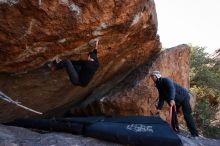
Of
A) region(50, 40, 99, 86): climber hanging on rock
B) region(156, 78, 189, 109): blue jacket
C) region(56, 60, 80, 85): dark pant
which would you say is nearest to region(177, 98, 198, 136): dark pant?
region(156, 78, 189, 109): blue jacket

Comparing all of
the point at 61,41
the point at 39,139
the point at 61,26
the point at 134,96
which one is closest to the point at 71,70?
the point at 61,41

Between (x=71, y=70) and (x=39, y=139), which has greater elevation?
(x=71, y=70)

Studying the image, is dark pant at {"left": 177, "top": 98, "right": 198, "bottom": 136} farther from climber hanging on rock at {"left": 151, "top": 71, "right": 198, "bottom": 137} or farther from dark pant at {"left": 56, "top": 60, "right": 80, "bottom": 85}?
Result: dark pant at {"left": 56, "top": 60, "right": 80, "bottom": 85}

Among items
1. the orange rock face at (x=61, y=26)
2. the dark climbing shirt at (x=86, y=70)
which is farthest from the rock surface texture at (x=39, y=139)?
the orange rock face at (x=61, y=26)

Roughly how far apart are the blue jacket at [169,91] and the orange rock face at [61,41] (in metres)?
1.81

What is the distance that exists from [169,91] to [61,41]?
2.92m

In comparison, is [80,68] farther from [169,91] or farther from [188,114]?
[188,114]

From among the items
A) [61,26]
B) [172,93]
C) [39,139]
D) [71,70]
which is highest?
[61,26]

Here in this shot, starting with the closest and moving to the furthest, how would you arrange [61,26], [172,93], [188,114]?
1. [61,26]
2. [172,93]
3. [188,114]

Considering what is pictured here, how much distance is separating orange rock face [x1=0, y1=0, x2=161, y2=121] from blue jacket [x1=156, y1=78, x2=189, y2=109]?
1809 millimetres

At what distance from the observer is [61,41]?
9.02m

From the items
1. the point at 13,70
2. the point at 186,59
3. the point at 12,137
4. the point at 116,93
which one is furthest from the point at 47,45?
the point at 186,59

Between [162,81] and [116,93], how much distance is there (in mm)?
3165

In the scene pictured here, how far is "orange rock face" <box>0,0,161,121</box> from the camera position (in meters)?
7.96
